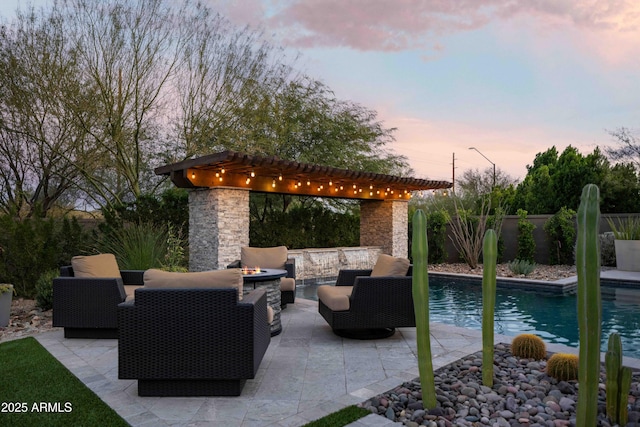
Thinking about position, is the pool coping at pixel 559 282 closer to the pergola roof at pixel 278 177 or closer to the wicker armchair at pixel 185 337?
the pergola roof at pixel 278 177

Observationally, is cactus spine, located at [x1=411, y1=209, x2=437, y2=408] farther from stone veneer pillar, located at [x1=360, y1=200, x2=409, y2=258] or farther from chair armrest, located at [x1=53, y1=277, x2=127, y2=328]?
stone veneer pillar, located at [x1=360, y1=200, x2=409, y2=258]

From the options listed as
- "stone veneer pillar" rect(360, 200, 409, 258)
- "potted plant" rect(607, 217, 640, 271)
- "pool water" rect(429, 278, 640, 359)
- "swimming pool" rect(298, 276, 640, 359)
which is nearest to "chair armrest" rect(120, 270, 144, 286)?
"swimming pool" rect(298, 276, 640, 359)

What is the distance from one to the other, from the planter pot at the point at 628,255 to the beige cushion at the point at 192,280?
11.6 m

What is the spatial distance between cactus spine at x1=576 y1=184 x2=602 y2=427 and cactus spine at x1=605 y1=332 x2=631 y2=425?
371mm

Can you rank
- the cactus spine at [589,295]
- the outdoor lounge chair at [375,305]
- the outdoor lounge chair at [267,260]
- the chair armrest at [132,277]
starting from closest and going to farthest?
1. the cactus spine at [589,295]
2. the outdoor lounge chair at [375,305]
3. the chair armrest at [132,277]
4. the outdoor lounge chair at [267,260]

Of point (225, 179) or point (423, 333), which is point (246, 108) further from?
point (423, 333)

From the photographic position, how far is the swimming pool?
5570 mm

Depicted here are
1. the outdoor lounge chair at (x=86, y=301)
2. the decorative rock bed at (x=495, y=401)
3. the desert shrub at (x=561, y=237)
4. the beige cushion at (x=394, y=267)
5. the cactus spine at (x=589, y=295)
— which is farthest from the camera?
the desert shrub at (x=561, y=237)

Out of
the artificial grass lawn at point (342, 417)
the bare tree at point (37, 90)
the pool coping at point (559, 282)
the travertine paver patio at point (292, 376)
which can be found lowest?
the pool coping at point (559, 282)

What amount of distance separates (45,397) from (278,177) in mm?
7128

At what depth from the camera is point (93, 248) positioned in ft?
27.5

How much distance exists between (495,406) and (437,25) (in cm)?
828

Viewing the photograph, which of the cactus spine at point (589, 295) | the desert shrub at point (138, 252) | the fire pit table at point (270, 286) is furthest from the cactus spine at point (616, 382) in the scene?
the desert shrub at point (138, 252)

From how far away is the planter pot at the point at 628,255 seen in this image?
11.0 m
